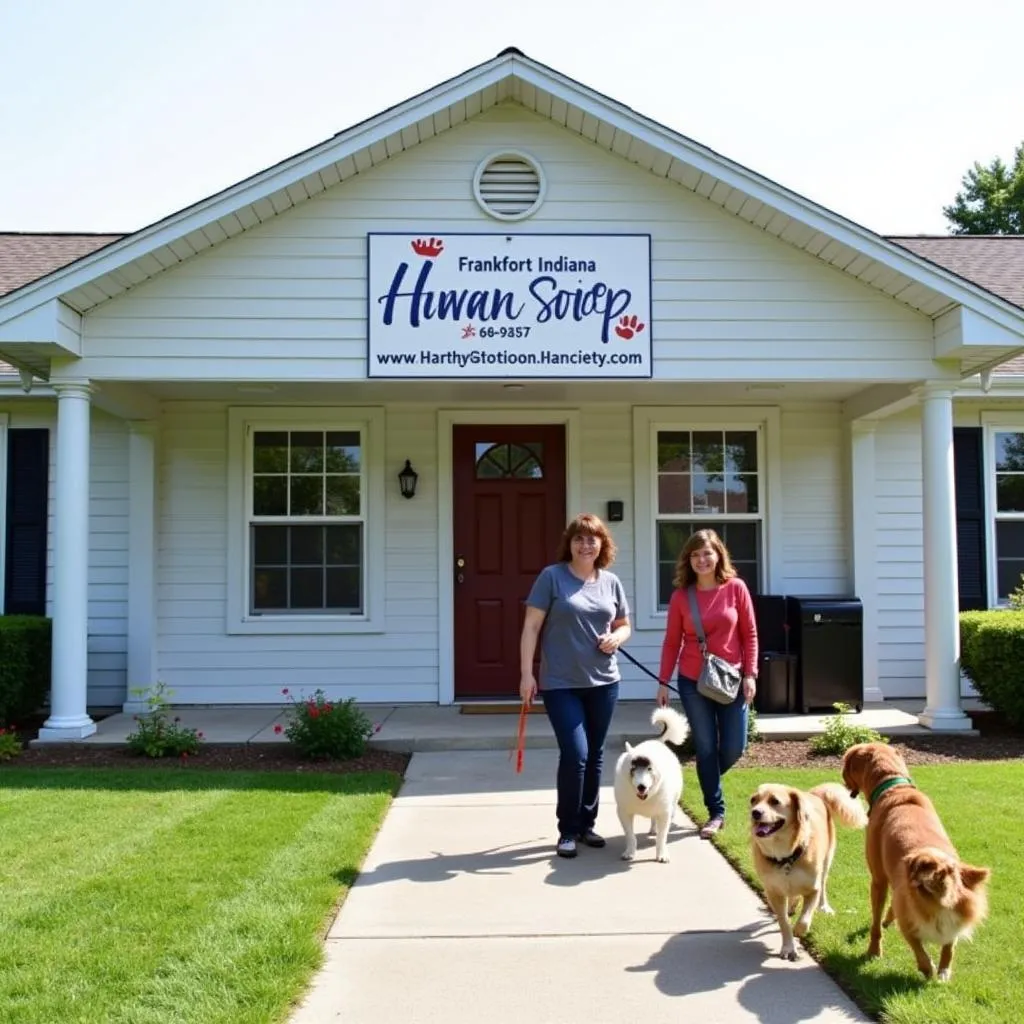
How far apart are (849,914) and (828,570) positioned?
5.91 m

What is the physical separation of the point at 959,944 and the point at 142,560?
7.56m

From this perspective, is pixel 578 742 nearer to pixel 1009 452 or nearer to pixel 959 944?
pixel 959 944

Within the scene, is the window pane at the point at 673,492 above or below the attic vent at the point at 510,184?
below

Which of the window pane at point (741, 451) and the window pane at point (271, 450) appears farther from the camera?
the window pane at point (741, 451)

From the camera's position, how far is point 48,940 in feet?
12.4

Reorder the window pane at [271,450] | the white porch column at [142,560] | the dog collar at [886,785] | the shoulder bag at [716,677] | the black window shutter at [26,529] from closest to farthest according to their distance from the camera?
the dog collar at [886,785], the shoulder bag at [716,677], the white porch column at [142,560], the black window shutter at [26,529], the window pane at [271,450]

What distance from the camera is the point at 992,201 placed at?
120 ft

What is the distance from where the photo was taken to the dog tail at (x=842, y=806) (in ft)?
12.6

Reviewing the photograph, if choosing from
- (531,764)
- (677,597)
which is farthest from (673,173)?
(531,764)

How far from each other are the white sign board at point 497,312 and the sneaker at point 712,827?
3692 mm

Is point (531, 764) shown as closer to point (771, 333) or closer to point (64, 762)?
point (64, 762)

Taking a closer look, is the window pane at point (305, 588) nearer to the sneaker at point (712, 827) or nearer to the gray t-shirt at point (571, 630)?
the gray t-shirt at point (571, 630)

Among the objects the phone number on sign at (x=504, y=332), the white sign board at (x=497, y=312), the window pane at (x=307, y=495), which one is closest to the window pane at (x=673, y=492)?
the white sign board at (x=497, y=312)

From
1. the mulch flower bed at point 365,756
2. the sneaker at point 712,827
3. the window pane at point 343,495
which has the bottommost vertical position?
the mulch flower bed at point 365,756
